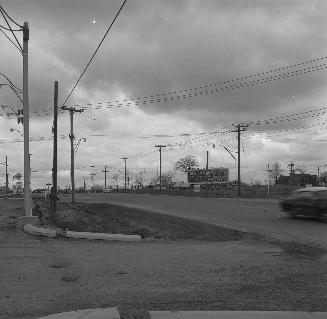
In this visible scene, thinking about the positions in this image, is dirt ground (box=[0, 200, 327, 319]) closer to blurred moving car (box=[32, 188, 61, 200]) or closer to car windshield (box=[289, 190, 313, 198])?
car windshield (box=[289, 190, 313, 198])

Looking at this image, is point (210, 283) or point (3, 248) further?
point (3, 248)

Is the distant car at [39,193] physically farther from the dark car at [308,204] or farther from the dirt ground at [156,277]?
the dirt ground at [156,277]

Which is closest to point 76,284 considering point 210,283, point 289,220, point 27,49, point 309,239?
point 210,283

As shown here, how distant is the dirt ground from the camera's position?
6.49m

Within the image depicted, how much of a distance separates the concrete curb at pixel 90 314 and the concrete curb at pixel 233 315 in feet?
1.39

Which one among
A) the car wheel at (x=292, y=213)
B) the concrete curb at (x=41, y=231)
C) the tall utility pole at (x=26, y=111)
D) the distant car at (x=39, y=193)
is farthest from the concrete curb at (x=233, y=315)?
the distant car at (x=39, y=193)

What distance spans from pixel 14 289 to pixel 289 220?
1680 centimetres

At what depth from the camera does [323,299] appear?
22.4ft

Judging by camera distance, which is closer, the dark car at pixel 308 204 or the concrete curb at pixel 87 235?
the concrete curb at pixel 87 235

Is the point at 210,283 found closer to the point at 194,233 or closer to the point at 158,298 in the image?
the point at 158,298

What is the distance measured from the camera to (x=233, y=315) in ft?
18.9

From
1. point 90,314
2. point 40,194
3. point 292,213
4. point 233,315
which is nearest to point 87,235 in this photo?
point 90,314

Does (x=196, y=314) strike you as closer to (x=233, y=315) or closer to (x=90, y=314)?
(x=233, y=315)

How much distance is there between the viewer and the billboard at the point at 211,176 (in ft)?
456
